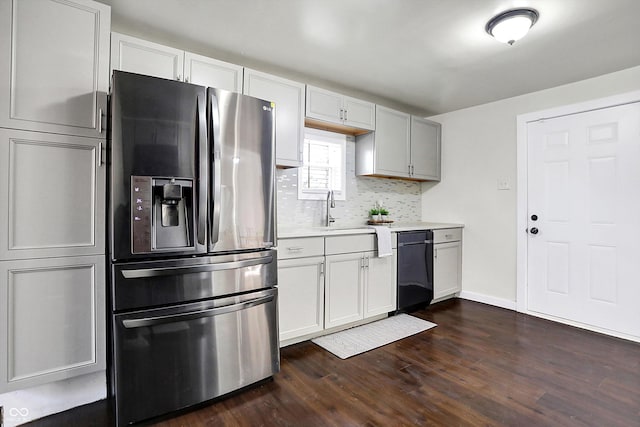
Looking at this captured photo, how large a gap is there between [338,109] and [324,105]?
17cm

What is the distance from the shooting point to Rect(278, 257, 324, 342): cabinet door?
247 cm

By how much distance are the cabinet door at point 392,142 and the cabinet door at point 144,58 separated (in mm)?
2037

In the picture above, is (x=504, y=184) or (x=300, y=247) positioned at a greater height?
(x=504, y=184)

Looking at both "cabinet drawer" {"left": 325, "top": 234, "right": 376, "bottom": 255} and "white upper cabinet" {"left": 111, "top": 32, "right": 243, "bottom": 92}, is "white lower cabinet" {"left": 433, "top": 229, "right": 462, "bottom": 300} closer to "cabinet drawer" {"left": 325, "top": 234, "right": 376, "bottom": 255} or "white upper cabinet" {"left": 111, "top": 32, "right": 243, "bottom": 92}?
"cabinet drawer" {"left": 325, "top": 234, "right": 376, "bottom": 255}

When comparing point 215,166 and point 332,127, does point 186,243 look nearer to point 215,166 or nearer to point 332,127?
point 215,166

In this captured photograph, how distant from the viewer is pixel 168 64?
220 centimetres

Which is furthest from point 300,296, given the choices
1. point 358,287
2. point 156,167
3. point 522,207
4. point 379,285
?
point 522,207

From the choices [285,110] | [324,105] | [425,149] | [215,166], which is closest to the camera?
[215,166]

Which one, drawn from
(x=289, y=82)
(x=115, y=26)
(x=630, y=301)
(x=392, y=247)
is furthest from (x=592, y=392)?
(x=115, y=26)

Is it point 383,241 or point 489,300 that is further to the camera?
point 489,300

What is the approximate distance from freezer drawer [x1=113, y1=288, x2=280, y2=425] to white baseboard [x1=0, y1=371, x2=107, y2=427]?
1.43ft

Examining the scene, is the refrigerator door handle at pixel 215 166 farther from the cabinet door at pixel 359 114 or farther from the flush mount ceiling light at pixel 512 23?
the flush mount ceiling light at pixel 512 23

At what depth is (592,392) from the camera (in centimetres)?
201

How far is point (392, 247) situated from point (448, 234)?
40.7 inches
